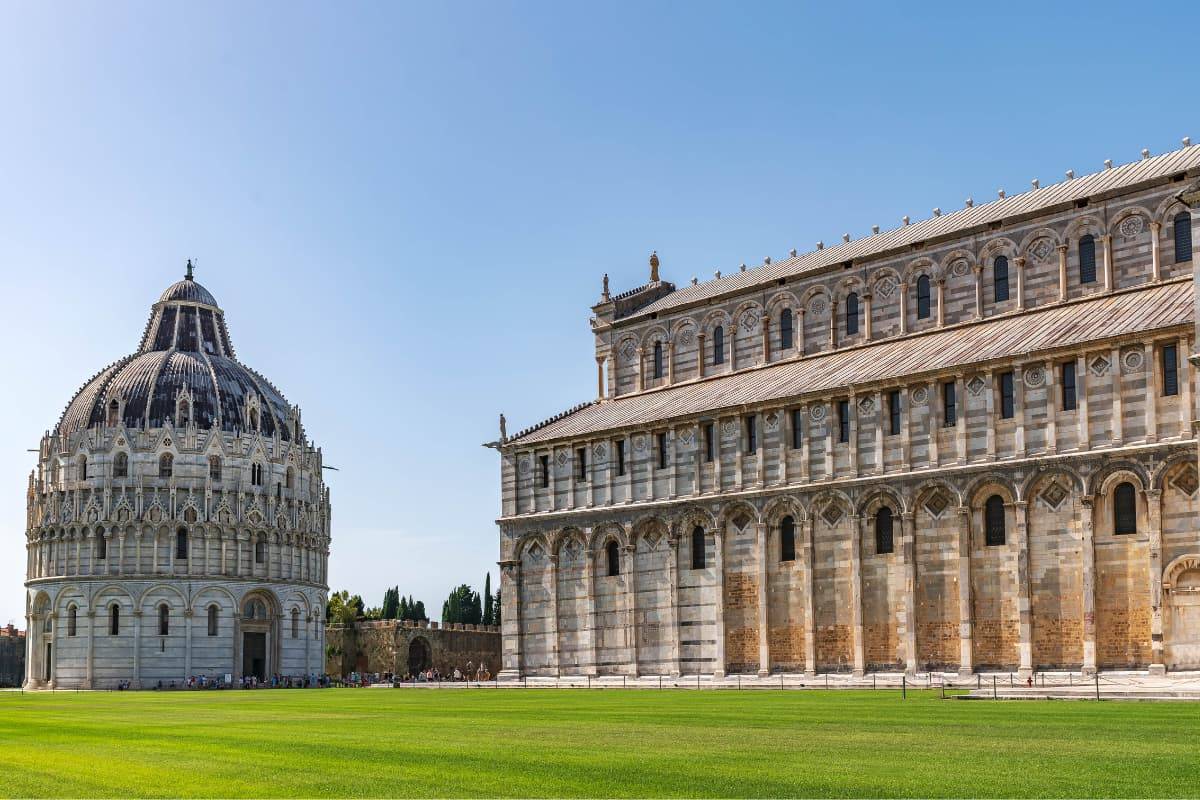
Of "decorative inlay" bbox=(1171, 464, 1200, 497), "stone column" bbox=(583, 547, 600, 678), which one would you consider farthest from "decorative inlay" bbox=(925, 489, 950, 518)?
"stone column" bbox=(583, 547, 600, 678)

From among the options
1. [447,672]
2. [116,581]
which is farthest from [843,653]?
[116,581]

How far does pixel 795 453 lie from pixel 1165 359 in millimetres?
16473

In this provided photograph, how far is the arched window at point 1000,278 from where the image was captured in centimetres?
6384

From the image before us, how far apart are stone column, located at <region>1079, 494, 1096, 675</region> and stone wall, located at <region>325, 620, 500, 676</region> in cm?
6991

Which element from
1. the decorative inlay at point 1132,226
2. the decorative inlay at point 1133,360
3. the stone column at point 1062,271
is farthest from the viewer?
the stone column at point 1062,271

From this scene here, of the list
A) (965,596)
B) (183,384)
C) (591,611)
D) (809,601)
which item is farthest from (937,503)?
(183,384)

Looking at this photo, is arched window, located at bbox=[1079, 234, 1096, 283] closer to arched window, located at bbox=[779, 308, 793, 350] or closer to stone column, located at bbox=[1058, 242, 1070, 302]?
stone column, located at bbox=[1058, 242, 1070, 302]

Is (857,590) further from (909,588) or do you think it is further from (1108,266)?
(1108,266)

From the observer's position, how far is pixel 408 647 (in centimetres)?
11550

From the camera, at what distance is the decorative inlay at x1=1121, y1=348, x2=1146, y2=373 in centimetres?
5250

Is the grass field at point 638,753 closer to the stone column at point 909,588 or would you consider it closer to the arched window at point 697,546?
the stone column at point 909,588

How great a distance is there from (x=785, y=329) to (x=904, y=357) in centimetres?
1047

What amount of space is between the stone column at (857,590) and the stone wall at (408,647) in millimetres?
60527

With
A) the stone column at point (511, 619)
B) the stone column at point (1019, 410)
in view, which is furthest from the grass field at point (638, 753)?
the stone column at point (511, 619)
